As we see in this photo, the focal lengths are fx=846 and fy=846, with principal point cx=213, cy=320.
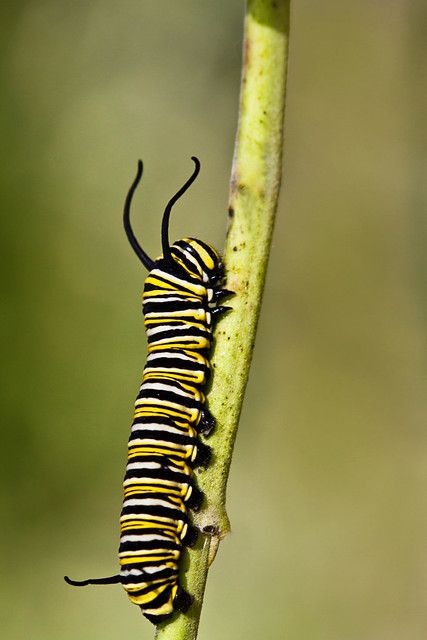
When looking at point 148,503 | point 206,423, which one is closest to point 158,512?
point 148,503

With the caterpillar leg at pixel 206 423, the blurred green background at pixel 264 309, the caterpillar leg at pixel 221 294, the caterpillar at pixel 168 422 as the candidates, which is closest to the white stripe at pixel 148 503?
the caterpillar at pixel 168 422

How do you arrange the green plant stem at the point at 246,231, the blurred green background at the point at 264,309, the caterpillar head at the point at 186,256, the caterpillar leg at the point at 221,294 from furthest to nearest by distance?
the blurred green background at the point at 264,309
the caterpillar head at the point at 186,256
the caterpillar leg at the point at 221,294
the green plant stem at the point at 246,231

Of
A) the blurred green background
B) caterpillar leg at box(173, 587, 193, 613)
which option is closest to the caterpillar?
caterpillar leg at box(173, 587, 193, 613)

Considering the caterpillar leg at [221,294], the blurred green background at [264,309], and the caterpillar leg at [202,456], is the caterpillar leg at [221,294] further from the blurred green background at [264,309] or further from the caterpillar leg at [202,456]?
the blurred green background at [264,309]

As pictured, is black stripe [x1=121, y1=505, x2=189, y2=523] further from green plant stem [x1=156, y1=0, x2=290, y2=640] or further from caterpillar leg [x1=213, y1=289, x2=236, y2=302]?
caterpillar leg [x1=213, y1=289, x2=236, y2=302]

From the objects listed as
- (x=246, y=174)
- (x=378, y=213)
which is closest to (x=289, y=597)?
(x=378, y=213)

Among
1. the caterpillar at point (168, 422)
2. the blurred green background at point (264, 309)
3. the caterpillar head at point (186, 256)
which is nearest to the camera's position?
the caterpillar at point (168, 422)
